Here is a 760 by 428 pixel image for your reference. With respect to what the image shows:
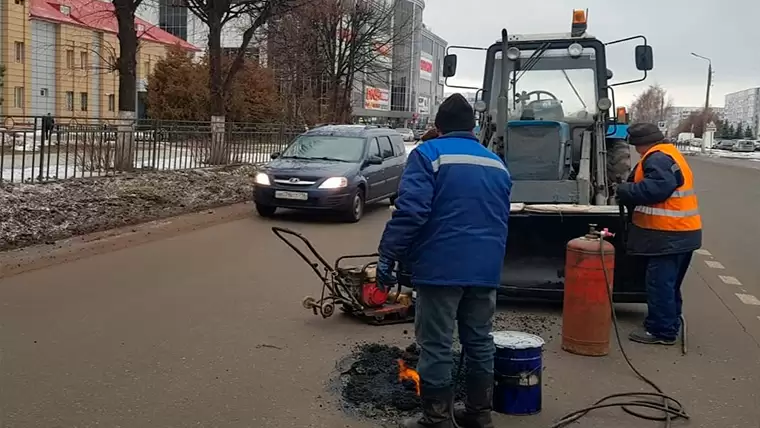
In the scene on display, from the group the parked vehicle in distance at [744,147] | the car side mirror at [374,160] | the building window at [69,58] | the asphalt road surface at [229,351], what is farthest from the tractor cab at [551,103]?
the parked vehicle in distance at [744,147]

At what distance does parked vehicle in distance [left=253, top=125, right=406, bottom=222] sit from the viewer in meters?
13.9

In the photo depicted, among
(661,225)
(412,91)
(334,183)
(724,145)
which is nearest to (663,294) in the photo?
(661,225)

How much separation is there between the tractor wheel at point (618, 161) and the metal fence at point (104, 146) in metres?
9.69

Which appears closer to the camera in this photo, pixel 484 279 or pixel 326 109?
pixel 484 279

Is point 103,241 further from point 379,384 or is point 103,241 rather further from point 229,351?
point 379,384

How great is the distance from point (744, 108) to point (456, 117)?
188 meters

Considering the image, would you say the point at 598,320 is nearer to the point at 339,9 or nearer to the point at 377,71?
the point at 339,9

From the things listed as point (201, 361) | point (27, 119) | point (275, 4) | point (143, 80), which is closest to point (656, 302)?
point (201, 361)

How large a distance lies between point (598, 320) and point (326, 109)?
1234 inches

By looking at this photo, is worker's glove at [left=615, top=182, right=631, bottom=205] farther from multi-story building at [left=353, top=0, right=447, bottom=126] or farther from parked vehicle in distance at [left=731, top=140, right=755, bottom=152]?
parked vehicle in distance at [left=731, top=140, right=755, bottom=152]

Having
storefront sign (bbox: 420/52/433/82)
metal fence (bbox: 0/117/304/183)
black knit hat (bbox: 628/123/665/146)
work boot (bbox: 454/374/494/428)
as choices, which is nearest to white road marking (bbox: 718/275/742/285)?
black knit hat (bbox: 628/123/665/146)

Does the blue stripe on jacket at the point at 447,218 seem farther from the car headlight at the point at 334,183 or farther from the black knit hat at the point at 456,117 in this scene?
the car headlight at the point at 334,183

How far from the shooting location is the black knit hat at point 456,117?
173 inches

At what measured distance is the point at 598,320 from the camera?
6.06 m
